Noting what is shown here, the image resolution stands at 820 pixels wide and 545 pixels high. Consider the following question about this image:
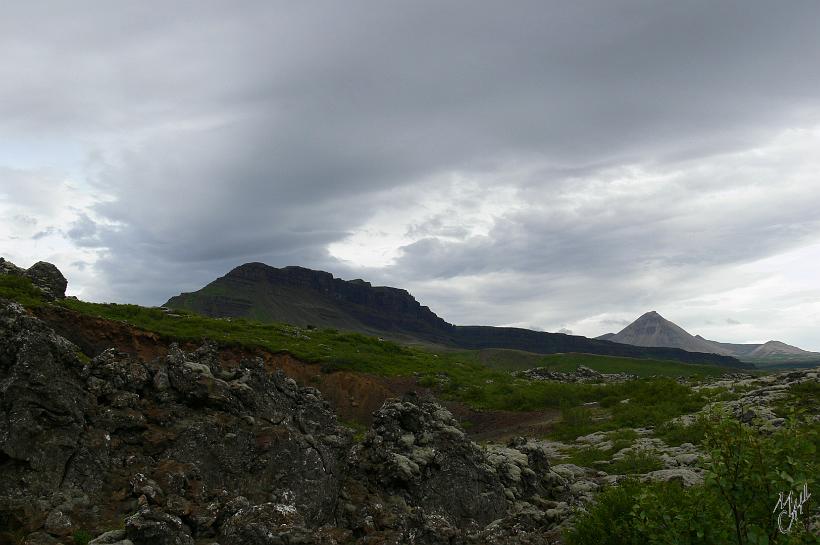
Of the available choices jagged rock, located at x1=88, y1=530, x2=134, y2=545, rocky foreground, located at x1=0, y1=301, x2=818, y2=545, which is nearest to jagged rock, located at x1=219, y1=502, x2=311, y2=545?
rocky foreground, located at x1=0, y1=301, x2=818, y2=545

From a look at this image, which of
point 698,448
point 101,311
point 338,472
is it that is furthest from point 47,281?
point 698,448

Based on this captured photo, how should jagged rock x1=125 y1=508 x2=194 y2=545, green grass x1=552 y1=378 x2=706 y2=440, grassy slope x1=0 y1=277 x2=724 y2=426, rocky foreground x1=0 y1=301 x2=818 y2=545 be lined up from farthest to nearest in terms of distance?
grassy slope x1=0 y1=277 x2=724 y2=426
green grass x1=552 y1=378 x2=706 y2=440
rocky foreground x1=0 y1=301 x2=818 y2=545
jagged rock x1=125 y1=508 x2=194 y2=545

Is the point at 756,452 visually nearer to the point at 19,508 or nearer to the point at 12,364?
the point at 19,508

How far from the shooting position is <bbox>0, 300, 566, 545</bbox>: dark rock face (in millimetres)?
14242

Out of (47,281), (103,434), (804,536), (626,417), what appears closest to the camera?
(804,536)

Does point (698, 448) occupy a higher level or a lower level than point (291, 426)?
lower

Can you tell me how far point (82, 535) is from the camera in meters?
13.6

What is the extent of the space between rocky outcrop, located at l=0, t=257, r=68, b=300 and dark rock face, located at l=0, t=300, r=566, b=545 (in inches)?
1748

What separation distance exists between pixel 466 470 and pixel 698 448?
14324 mm

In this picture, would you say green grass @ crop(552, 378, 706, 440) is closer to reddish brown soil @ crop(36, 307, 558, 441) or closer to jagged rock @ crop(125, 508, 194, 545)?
reddish brown soil @ crop(36, 307, 558, 441)

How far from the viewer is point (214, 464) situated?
17578 mm

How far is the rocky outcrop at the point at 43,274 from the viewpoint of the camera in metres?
58.1

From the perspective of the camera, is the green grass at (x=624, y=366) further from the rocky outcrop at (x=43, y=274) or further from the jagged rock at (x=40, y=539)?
the jagged rock at (x=40, y=539)

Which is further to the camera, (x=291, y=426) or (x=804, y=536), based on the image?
(x=291, y=426)
